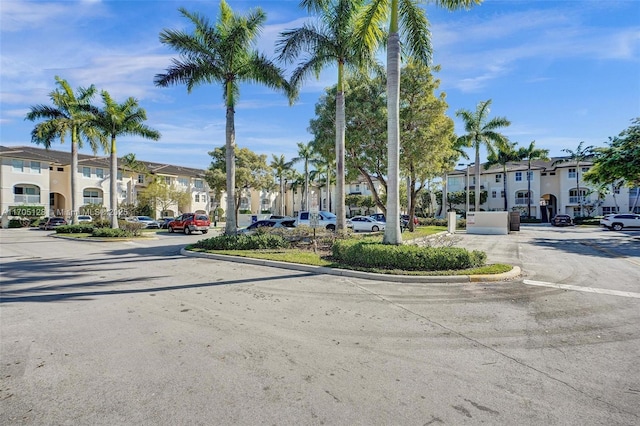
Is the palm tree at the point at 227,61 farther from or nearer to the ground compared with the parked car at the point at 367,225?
farther from the ground

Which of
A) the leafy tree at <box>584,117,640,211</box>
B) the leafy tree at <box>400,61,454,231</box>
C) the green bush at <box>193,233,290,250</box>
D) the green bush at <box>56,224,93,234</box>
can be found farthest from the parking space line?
the green bush at <box>56,224,93,234</box>

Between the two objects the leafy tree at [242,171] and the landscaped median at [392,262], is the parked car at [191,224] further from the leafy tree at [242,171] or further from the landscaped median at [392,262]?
the landscaped median at [392,262]

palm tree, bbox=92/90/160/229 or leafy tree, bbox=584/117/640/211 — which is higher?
palm tree, bbox=92/90/160/229

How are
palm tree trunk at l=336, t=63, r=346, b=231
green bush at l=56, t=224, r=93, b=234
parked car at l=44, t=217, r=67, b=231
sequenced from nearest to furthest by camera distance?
1. palm tree trunk at l=336, t=63, r=346, b=231
2. green bush at l=56, t=224, r=93, b=234
3. parked car at l=44, t=217, r=67, b=231

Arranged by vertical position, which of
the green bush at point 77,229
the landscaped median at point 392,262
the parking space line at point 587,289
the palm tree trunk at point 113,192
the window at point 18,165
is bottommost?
the parking space line at point 587,289

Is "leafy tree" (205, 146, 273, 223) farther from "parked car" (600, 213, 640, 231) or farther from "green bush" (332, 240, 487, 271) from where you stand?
"parked car" (600, 213, 640, 231)

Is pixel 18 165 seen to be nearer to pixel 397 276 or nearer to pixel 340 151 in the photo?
pixel 340 151

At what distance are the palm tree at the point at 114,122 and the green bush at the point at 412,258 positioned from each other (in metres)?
22.1

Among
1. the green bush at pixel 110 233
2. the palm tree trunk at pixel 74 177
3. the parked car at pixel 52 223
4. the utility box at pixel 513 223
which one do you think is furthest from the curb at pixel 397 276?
the parked car at pixel 52 223

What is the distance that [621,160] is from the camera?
21.9 m

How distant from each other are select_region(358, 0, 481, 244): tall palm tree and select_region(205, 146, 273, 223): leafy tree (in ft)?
99.5

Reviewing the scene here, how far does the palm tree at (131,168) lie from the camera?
2138 inches

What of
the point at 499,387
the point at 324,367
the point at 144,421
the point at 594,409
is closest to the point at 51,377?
the point at 144,421

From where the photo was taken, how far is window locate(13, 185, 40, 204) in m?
46.4
